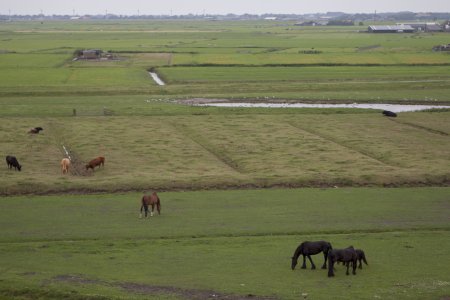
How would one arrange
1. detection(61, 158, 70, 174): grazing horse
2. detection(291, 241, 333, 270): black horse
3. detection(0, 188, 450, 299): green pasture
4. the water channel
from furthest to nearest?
the water channel → detection(61, 158, 70, 174): grazing horse → detection(291, 241, 333, 270): black horse → detection(0, 188, 450, 299): green pasture

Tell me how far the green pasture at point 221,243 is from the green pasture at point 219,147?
1.51 meters

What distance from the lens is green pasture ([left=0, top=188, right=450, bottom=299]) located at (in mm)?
17812

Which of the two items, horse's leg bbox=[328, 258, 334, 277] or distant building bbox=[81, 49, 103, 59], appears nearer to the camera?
horse's leg bbox=[328, 258, 334, 277]

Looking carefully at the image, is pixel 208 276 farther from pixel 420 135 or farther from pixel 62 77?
pixel 62 77

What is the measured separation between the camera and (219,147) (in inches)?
1496

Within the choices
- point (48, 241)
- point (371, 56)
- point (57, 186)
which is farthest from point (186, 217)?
point (371, 56)

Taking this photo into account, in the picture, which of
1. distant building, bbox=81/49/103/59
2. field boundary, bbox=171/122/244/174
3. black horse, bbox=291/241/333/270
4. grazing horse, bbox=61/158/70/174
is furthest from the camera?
distant building, bbox=81/49/103/59

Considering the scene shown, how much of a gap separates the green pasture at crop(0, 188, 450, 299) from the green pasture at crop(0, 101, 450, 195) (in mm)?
1514

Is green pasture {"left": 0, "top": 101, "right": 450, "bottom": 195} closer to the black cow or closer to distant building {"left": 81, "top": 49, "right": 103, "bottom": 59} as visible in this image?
the black cow

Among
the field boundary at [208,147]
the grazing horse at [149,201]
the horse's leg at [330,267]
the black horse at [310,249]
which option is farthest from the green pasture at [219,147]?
the horse's leg at [330,267]

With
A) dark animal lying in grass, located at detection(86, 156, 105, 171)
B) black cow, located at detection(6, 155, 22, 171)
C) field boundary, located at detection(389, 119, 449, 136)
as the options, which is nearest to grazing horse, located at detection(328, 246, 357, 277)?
dark animal lying in grass, located at detection(86, 156, 105, 171)

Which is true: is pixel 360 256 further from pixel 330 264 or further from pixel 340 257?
pixel 330 264

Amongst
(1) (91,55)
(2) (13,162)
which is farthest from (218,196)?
(1) (91,55)

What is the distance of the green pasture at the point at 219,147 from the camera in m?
30.1
